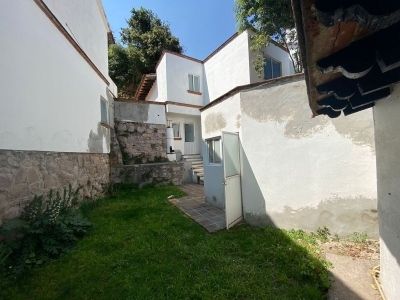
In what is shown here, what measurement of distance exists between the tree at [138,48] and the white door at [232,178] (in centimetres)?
1476

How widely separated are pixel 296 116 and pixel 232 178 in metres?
1.94

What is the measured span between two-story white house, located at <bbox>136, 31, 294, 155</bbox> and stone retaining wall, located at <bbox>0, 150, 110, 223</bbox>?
602 cm

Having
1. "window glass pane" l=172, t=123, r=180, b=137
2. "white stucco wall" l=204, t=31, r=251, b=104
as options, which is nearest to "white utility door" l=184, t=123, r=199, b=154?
"window glass pane" l=172, t=123, r=180, b=137

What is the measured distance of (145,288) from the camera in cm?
238

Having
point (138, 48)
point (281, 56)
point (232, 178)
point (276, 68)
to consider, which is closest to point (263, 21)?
point (276, 68)

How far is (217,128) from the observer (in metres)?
5.38

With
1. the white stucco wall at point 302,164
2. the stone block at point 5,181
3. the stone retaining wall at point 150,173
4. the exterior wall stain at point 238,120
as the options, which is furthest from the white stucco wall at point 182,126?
the stone block at point 5,181

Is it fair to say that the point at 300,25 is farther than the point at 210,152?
No

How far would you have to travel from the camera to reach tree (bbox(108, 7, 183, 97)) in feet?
51.7

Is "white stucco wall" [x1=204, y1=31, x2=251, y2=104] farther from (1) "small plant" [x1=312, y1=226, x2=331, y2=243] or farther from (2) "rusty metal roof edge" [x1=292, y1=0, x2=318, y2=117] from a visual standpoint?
(2) "rusty metal roof edge" [x1=292, y1=0, x2=318, y2=117]

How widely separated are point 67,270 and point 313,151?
4848 millimetres

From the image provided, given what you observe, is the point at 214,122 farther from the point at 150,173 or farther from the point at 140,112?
the point at 140,112

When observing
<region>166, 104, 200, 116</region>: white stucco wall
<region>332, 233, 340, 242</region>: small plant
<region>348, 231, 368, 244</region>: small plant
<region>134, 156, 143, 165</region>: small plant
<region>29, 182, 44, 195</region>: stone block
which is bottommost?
<region>332, 233, 340, 242</region>: small plant

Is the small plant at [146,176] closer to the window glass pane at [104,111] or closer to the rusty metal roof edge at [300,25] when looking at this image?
the window glass pane at [104,111]
